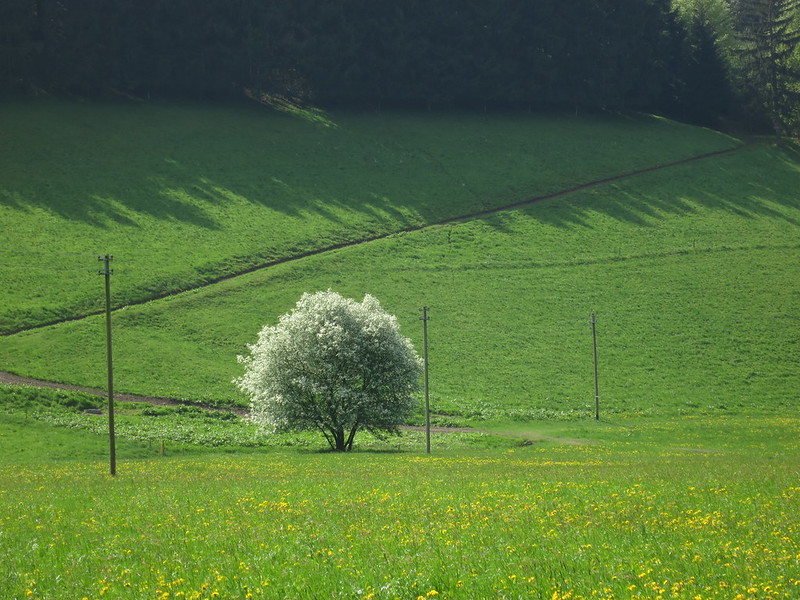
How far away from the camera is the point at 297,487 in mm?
25359

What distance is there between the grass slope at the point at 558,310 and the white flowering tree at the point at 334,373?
13650mm

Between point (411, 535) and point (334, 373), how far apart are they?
1395 inches

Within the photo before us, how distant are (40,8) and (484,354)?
8080 centimetres

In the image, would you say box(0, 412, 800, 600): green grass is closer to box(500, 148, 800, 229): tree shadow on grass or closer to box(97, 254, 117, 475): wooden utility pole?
box(97, 254, 117, 475): wooden utility pole

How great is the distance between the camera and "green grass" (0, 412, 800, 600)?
1245cm

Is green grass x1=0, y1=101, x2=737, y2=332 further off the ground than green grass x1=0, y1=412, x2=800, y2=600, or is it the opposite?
green grass x1=0, y1=101, x2=737, y2=332

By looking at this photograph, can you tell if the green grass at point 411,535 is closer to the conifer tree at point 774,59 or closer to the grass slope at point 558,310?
the grass slope at point 558,310

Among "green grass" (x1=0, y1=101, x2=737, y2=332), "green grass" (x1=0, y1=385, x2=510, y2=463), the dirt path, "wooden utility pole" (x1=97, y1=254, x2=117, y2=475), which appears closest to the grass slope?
the dirt path

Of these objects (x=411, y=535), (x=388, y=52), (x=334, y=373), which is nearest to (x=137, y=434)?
(x=334, y=373)

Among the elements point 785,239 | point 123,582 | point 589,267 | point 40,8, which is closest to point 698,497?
point 123,582

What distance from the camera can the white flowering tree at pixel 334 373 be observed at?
5106 centimetres

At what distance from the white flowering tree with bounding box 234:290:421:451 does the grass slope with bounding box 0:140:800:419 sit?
13650 mm

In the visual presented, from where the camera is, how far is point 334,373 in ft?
168

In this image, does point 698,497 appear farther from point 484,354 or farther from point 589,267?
point 589,267
